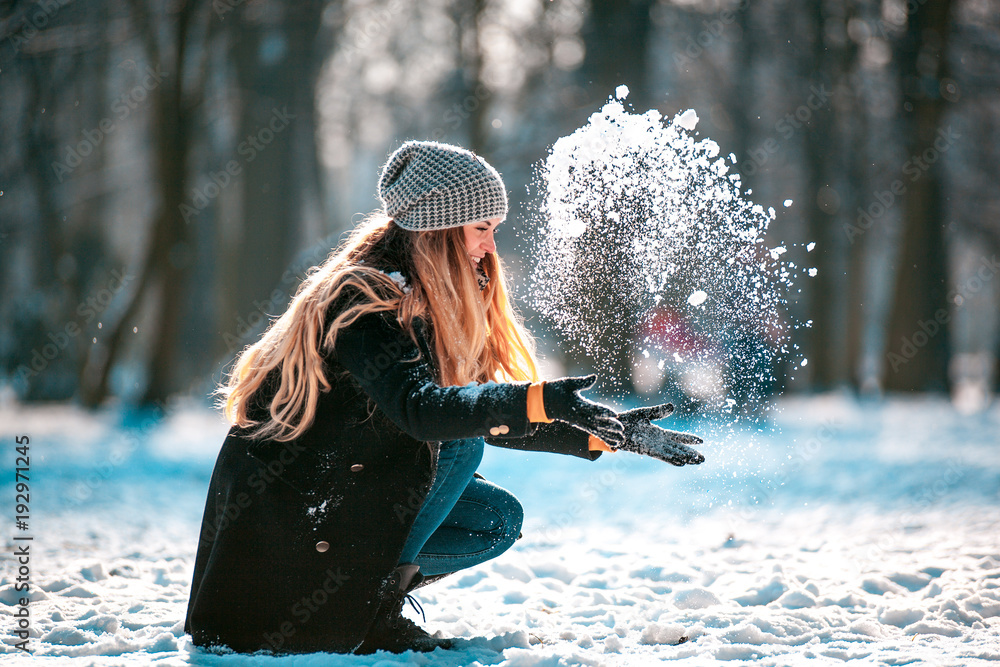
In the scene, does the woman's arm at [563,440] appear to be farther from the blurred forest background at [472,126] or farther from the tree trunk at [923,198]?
the tree trunk at [923,198]

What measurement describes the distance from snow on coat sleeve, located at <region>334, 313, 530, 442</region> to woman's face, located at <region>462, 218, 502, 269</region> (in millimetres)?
394

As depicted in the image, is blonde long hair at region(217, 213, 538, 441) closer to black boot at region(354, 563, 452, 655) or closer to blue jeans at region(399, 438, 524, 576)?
blue jeans at region(399, 438, 524, 576)

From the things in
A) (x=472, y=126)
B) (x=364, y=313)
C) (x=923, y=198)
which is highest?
(x=472, y=126)

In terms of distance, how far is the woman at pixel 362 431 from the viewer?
7.29 ft

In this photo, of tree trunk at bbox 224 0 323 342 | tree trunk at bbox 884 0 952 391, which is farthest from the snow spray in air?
tree trunk at bbox 884 0 952 391

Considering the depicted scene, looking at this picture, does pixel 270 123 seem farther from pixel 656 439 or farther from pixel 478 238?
pixel 656 439

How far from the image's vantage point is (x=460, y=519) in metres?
2.74

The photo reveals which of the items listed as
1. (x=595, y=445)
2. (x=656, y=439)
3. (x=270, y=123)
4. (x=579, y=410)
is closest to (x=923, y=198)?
(x=270, y=123)

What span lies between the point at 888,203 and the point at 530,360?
1301cm

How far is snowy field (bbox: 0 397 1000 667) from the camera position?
268cm

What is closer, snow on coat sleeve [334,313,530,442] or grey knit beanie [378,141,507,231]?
snow on coat sleeve [334,313,530,442]

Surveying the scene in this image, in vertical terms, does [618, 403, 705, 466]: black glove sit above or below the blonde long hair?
below

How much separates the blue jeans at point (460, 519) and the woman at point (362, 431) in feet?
0.04

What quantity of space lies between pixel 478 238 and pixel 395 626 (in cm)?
114
